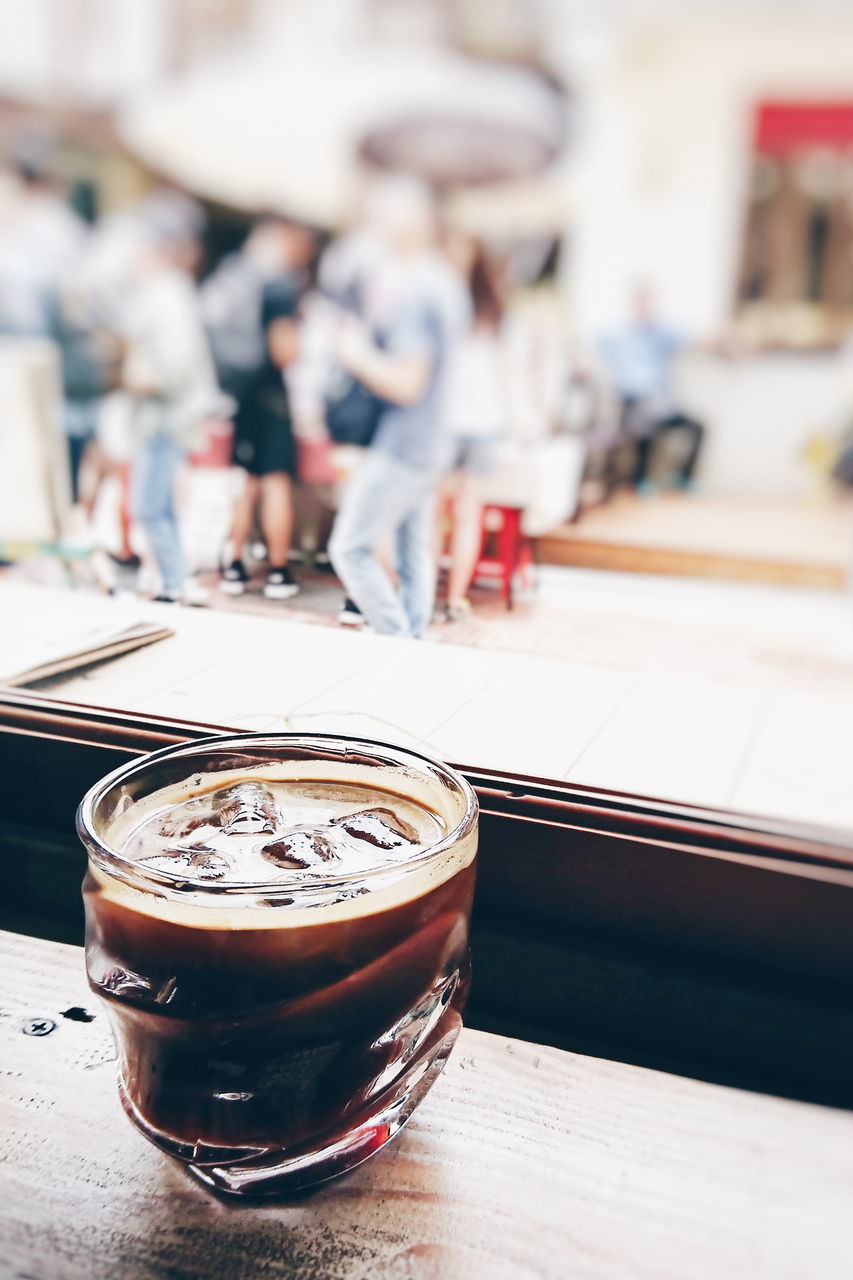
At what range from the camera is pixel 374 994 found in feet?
2.11

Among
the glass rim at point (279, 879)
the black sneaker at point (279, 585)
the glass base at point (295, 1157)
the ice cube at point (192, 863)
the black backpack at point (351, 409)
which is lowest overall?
the glass base at point (295, 1157)

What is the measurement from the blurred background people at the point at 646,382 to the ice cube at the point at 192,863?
0.51m

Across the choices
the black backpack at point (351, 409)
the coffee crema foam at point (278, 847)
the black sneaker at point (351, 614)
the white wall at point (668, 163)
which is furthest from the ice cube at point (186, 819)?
the white wall at point (668, 163)

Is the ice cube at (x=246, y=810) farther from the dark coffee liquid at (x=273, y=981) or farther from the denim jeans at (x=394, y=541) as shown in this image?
the denim jeans at (x=394, y=541)

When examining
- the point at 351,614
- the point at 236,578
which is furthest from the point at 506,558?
the point at 236,578

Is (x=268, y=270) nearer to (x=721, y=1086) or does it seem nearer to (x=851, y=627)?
(x=851, y=627)

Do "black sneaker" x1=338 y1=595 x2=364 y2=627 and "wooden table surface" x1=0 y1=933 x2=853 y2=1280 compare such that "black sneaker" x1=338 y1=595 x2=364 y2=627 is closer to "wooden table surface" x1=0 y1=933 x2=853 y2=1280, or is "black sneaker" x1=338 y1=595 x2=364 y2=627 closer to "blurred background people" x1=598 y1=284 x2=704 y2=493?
"blurred background people" x1=598 y1=284 x2=704 y2=493

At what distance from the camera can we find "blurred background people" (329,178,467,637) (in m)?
0.96

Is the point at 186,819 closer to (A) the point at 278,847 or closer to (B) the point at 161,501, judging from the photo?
(A) the point at 278,847

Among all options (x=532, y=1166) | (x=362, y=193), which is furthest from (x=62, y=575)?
(x=532, y=1166)

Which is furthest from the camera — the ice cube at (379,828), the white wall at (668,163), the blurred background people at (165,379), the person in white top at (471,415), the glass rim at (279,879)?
the blurred background people at (165,379)

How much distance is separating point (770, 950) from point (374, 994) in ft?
1.16

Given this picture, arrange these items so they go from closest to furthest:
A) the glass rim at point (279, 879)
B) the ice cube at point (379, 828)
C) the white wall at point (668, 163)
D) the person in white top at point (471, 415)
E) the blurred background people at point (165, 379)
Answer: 1. the glass rim at point (279, 879)
2. the ice cube at point (379, 828)
3. the white wall at point (668, 163)
4. the person in white top at point (471, 415)
5. the blurred background people at point (165, 379)

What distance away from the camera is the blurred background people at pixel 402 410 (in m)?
0.96
